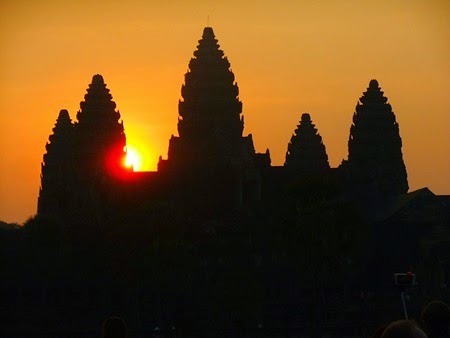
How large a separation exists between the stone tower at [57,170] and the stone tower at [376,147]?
19385 millimetres

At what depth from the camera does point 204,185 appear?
322 feet

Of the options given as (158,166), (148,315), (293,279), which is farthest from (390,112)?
(148,315)

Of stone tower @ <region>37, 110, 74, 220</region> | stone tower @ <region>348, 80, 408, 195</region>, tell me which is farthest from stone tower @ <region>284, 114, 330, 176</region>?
stone tower @ <region>37, 110, 74, 220</region>

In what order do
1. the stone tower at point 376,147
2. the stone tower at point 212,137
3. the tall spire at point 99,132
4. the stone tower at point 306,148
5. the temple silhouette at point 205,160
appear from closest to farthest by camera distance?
the temple silhouette at point 205,160 → the stone tower at point 212,137 → the tall spire at point 99,132 → the stone tower at point 376,147 → the stone tower at point 306,148

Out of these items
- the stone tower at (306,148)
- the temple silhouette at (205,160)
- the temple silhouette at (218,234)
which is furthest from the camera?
the stone tower at (306,148)

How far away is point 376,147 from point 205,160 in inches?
569

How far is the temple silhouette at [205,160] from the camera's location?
9775cm

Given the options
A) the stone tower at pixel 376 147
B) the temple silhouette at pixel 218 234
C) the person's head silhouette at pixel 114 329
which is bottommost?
the person's head silhouette at pixel 114 329

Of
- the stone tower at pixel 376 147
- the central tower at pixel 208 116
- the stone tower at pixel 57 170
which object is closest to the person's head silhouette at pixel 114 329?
the stone tower at pixel 57 170

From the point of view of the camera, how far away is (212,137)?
104 meters

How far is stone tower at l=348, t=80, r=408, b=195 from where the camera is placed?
10925 centimetres

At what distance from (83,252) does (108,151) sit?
1071 inches

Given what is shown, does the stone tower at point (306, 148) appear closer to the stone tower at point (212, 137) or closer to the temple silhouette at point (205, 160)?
the temple silhouette at point (205, 160)

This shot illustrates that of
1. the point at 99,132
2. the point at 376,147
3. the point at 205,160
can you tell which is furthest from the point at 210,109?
the point at 376,147
